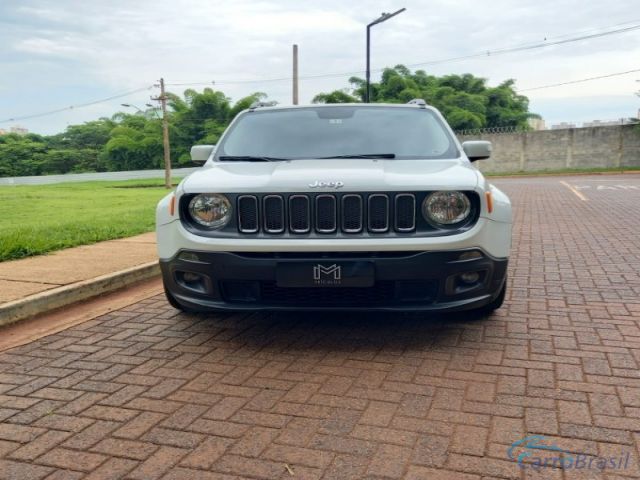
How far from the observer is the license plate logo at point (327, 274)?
12.5 feet

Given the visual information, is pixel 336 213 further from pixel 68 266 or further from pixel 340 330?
pixel 68 266

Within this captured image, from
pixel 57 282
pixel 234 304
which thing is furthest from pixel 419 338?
pixel 57 282

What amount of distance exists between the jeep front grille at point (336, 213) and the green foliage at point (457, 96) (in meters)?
44.2

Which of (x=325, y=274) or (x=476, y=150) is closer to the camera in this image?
(x=325, y=274)

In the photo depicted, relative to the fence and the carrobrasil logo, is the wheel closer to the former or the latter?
the carrobrasil logo

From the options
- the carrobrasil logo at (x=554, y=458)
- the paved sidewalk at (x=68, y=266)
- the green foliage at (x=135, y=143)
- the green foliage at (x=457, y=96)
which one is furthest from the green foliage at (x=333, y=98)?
the carrobrasil logo at (x=554, y=458)

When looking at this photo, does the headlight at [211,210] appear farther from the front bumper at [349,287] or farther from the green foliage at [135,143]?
the green foliage at [135,143]

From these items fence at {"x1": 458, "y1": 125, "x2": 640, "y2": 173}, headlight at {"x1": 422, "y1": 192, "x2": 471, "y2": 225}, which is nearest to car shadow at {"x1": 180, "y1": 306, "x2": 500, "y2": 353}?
headlight at {"x1": 422, "y1": 192, "x2": 471, "y2": 225}

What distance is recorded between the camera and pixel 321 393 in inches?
134

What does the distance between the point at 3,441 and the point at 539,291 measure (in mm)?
4525

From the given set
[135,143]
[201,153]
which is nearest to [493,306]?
[201,153]

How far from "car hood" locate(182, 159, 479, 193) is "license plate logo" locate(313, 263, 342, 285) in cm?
50

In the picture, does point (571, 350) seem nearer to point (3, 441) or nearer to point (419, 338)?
point (419, 338)

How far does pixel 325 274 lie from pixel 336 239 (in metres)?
0.23
